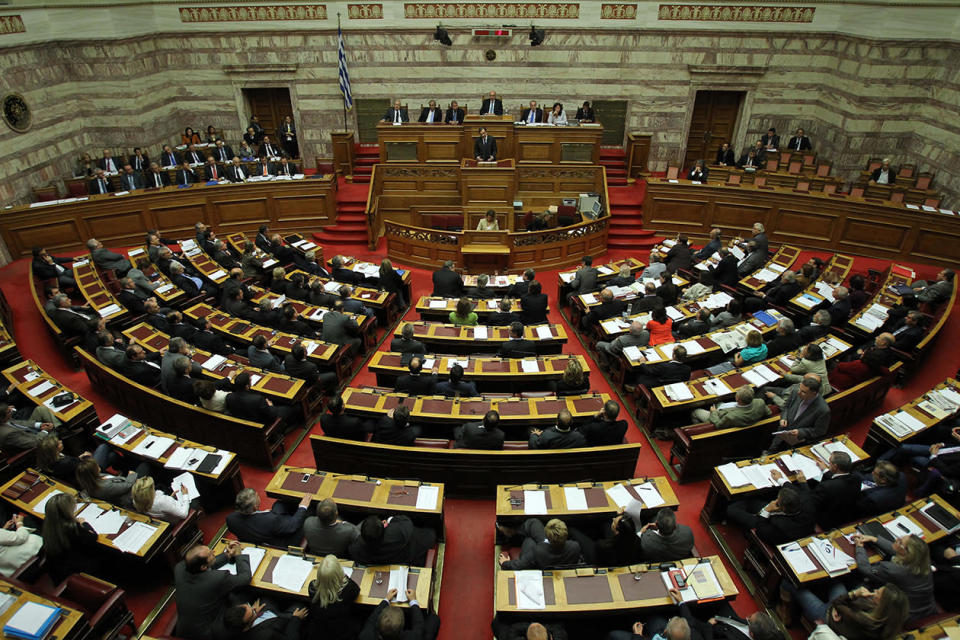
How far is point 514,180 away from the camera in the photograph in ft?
41.5

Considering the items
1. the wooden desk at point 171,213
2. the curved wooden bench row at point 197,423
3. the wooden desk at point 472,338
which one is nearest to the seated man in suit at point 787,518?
the wooden desk at point 472,338

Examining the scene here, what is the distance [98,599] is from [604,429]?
5045 millimetres

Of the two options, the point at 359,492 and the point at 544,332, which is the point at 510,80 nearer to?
the point at 544,332

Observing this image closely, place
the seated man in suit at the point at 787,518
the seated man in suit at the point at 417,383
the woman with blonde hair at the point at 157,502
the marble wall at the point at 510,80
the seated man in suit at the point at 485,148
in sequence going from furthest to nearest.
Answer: the seated man in suit at the point at 485,148
the marble wall at the point at 510,80
the seated man in suit at the point at 417,383
the woman with blonde hair at the point at 157,502
the seated man in suit at the point at 787,518

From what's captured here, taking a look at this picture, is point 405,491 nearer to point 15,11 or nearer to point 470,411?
point 470,411

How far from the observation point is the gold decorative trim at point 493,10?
1448 cm

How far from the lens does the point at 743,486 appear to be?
17.9 feet

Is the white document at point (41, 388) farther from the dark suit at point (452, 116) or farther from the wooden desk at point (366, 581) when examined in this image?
the dark suit at point (452, 116)

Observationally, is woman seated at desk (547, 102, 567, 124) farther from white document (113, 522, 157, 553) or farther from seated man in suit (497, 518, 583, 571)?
white document (113, 522, 157, 553)

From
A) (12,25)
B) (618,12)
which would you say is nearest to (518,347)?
(618,12)

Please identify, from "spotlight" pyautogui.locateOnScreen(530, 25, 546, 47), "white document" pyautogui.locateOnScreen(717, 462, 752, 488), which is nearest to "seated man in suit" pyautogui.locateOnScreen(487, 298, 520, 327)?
"white document" pyautogui.locateOnScreen(717, 462, 752, 488)

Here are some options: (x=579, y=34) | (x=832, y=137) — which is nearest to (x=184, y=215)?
(x=579, y=34)

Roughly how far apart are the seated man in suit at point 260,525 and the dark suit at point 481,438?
1.92m

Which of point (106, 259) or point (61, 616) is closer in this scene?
point (61, 616)
